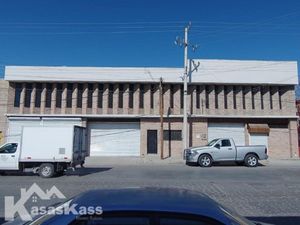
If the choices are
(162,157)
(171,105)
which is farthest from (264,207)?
(171,105)

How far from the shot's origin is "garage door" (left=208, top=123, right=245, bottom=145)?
3238 centimetres

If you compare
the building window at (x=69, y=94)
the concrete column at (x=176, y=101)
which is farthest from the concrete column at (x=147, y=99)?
the building window at (x=69, y=94)

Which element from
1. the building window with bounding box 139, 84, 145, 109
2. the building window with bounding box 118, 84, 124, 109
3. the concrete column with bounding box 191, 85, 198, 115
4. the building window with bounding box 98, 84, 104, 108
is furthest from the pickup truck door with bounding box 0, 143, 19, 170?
the concrete column with bounding box 191, 85, 198, 115

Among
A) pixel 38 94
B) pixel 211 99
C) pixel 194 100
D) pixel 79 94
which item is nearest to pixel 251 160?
pixel 211 99

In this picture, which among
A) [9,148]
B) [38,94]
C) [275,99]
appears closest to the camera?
[9,148]

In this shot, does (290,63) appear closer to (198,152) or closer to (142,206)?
(198,152)

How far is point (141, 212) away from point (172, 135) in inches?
1159

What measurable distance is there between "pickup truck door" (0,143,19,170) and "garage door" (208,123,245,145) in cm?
2020

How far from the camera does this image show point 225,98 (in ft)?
108

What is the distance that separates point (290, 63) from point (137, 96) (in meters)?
15.2

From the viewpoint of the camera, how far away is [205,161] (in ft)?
73.8

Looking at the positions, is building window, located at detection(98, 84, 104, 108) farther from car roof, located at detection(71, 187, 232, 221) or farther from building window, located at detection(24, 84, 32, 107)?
car roof, located at detection(71, 187, 232, 221)

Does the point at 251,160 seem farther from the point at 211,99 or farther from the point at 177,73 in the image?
the point at 177,73

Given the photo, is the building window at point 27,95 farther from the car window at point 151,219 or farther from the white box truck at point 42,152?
the car window at point 151,219
